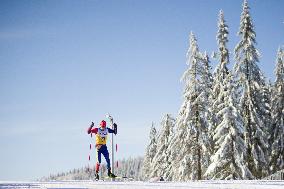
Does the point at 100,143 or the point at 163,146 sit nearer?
the point at 100,143

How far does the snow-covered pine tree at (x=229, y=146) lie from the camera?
121 feet

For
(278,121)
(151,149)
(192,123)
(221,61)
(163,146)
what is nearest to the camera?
(192,123)

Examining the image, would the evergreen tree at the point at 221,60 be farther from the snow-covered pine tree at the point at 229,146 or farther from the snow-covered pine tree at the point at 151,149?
the snow-covered pine tree at the point at 151,149

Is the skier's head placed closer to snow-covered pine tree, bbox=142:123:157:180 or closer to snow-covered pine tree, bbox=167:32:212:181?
snow-covered pine tree, bbox=167:32:212:181

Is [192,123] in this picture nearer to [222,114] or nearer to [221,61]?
[222,114]

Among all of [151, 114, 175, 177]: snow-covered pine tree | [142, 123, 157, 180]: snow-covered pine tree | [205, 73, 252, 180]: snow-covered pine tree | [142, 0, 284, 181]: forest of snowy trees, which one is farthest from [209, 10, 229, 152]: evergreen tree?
[142, 123, 157, 180]: snow-covered pine tree

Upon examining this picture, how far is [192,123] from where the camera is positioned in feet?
133

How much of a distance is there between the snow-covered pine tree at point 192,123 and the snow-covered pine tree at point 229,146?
8.44 feet

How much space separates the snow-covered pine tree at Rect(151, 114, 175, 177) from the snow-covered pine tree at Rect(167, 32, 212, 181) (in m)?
14.9

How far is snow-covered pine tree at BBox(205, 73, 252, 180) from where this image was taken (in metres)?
36.9

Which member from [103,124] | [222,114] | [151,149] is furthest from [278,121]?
[103,124]

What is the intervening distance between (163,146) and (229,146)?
22.1m

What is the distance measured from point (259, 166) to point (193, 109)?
26.2ft

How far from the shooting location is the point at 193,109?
135ft
